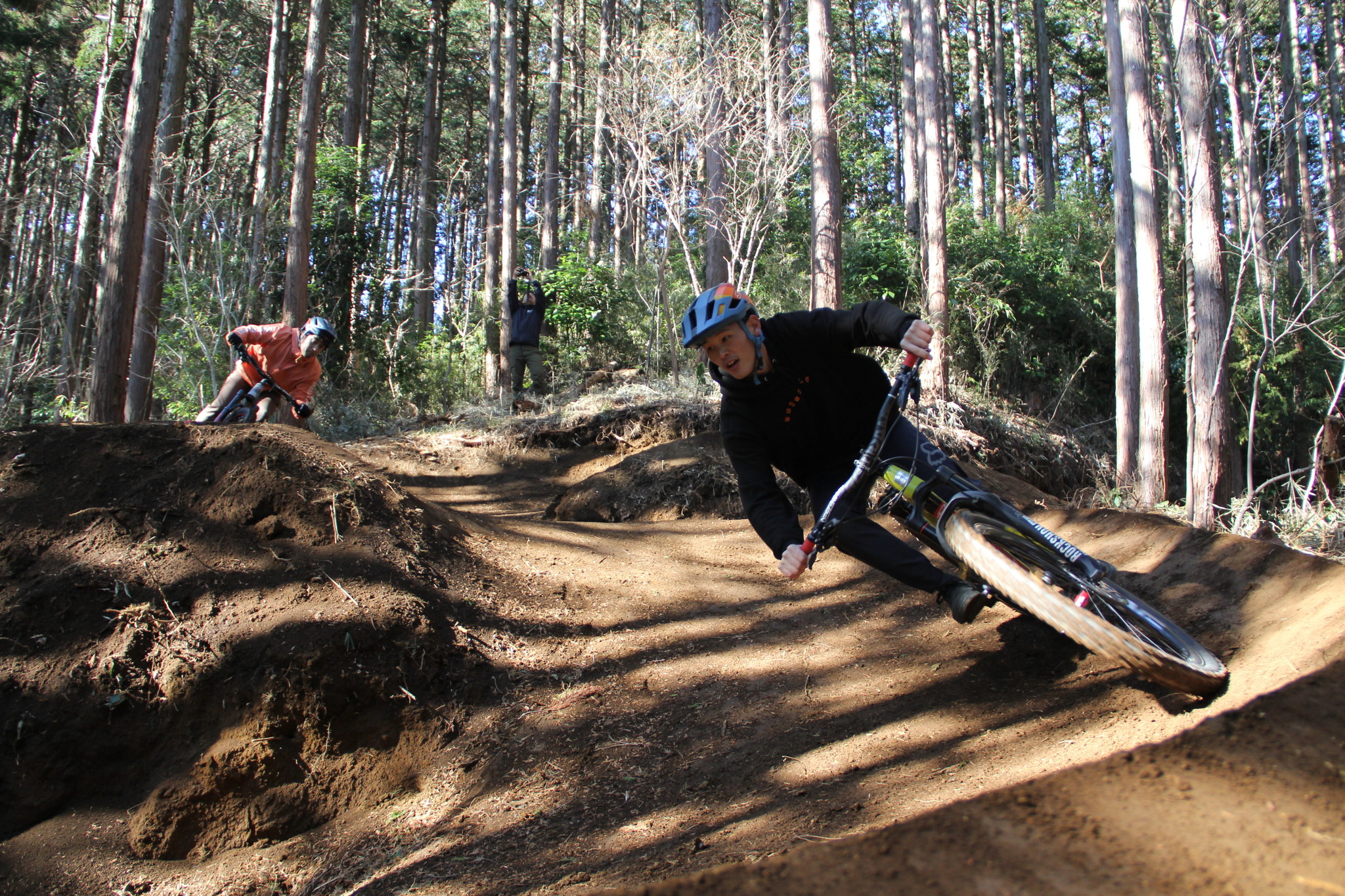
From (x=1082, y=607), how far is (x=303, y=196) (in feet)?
43.5

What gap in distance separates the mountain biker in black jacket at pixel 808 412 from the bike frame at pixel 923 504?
0.30 ft

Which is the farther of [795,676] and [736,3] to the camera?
[736,3]

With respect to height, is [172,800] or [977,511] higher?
[977,511]

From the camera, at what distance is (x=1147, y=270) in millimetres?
11141

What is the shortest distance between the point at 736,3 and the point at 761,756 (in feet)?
102

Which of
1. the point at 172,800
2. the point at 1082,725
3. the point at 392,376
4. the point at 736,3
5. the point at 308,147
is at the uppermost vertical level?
the point at 736,3

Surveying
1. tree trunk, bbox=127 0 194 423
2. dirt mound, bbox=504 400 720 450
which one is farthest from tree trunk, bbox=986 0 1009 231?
tree trunk, bbox=127 0 194 423

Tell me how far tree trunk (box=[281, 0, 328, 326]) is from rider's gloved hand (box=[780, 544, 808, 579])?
11.9m

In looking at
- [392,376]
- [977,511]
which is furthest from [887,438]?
[392,376]

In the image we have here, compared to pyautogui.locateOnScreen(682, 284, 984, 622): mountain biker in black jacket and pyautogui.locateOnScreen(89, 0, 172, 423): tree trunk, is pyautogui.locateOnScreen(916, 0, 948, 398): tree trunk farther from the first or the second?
pyautogui.locateOnScreen(89, 0, 172, 423): tree trunk

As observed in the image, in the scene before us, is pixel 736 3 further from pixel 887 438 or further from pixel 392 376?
pixel 887 438

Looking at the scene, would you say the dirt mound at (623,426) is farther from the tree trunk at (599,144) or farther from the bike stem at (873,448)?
the bike stem at (873,448)

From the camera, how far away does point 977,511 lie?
147 inches

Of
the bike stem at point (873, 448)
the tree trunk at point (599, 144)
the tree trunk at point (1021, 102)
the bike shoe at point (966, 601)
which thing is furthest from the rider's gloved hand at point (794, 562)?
the tree trunk at point (1021, 102)
